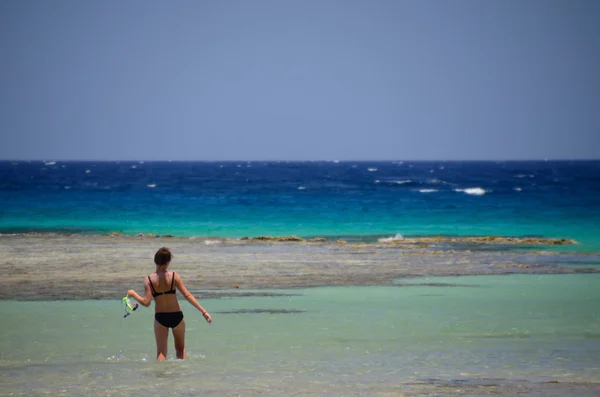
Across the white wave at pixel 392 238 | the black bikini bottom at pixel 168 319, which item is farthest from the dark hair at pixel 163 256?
the white wave at pixel 392 238

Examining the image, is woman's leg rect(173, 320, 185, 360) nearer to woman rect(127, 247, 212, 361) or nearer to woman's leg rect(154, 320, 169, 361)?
woman rect(127, 247, 212, 361)

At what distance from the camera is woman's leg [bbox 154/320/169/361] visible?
11.5 m

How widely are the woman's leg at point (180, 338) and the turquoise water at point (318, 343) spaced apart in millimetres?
169

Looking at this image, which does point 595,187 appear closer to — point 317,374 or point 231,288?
point 231,288

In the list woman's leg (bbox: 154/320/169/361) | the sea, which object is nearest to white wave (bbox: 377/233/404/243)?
the sea

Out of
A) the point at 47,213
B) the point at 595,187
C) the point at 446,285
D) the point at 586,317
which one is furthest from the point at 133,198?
the point at 586,317

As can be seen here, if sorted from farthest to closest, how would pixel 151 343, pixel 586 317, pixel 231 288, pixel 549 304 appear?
pixel 231 288, pixel 549 304, pixel 586 317, pixel 151 343

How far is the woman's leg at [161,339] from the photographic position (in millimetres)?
11461

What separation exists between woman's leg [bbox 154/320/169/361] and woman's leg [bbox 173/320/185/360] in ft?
0.42

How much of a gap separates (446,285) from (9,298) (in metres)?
9.24

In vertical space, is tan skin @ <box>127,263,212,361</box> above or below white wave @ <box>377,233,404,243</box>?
above

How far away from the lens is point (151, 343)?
1344 cm

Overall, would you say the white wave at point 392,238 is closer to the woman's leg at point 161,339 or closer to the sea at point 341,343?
the sea at point 341,343

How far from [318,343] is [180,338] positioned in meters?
2.52
